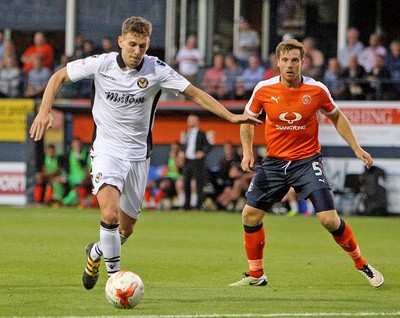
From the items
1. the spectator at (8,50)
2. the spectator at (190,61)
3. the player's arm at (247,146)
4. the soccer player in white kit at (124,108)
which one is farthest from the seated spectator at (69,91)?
the soccer player in white kit at (124,108)

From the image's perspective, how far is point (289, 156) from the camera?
32.2ft

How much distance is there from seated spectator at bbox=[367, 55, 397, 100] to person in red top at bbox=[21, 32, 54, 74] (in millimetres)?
8661

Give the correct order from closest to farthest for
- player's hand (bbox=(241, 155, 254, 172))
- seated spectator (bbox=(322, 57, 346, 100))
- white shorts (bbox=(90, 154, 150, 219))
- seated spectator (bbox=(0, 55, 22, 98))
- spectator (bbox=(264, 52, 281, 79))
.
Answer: white shorts (bbox=(90, 154, 150, 219)) < player's hand (bbox=(241, 155, 254, 172)) < seated spectator (bbox=(322, 57, 346, 100)) < spectator (bbox=(264, 52, 281, 79)) < seated spectator (bbox=(0, 55, 22, 98))

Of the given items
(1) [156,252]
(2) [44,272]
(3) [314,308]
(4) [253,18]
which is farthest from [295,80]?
(4) [253,18]

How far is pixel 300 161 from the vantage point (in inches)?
386

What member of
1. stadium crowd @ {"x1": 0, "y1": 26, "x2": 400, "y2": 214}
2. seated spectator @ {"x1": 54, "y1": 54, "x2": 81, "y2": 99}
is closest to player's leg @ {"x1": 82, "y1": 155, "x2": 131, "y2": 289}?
stadium crowd @ {"x1": 0, "y1": 26, "x2": 400, "y2": 214}

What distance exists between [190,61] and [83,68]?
16576 mm

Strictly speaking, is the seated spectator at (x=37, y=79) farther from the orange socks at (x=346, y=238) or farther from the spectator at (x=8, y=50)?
the orange socks at (x=346, y=238)

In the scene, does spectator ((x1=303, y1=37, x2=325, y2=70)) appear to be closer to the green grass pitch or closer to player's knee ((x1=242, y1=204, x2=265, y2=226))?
the green grass pitch

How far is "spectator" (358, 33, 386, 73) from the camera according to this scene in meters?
23.8

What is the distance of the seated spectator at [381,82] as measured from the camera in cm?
2298

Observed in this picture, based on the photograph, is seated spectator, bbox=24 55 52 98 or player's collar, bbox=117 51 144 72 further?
seated spectator, bbox=24 55 52 98

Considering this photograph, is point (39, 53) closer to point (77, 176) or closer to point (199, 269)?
point (77, 176)

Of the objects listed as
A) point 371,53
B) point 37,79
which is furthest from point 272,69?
point 37,79
